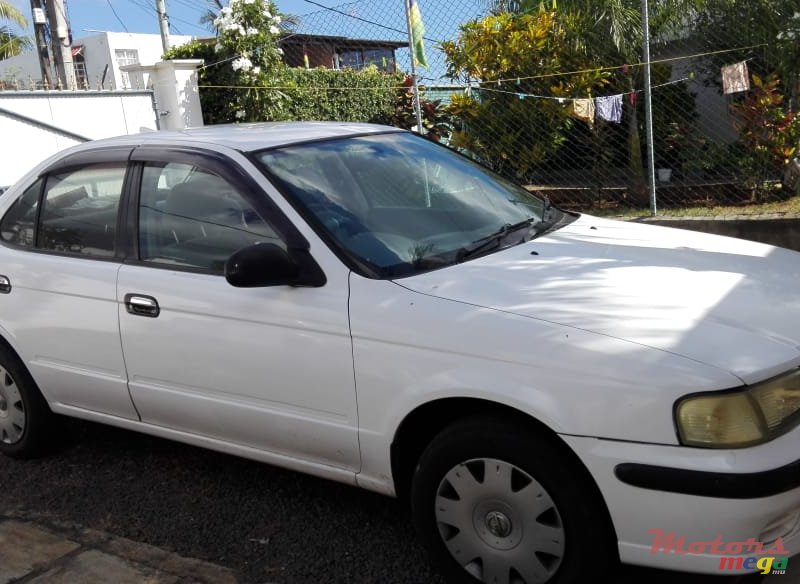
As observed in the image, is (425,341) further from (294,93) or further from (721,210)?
(294,93)

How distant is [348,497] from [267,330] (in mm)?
1037

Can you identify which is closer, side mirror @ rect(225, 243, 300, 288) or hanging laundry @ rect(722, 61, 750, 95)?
side mirror @ rect(225, 243, 300, 288)

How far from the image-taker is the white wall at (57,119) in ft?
32.2

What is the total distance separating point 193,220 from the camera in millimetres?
3623

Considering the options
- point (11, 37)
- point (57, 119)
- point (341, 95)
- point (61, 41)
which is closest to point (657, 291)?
point (57, 119)

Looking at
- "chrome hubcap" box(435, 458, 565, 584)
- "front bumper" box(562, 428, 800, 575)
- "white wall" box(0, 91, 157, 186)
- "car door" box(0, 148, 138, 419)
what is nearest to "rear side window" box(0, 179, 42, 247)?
"car door" box(0, 148, 138, 419)

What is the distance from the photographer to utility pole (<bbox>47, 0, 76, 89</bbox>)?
14.0m

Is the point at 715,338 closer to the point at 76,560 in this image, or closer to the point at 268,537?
the point at 268,537

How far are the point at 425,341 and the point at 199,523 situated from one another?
61.3 inches

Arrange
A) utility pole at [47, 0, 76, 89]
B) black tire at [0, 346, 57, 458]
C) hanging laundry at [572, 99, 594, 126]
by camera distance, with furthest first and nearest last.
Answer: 1. utility pole at [47, 0, 76, 89]
2. hanging laundry at [572, 99, 594, 126]
3. black tire at [0, 346, 57, 458]

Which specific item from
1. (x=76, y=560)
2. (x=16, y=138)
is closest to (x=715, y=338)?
(x=76, y=560)

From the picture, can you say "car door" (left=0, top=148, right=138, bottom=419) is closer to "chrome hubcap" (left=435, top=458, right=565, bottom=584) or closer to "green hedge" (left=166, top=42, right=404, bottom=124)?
"chrome hubcap" (left=435, top=458, right=565, bottom=584)

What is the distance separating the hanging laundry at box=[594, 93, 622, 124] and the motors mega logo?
6598 millimetres

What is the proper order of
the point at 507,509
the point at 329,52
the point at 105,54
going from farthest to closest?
1. the point at 105,54
2. the point at 329,52
3. the point at 507,509
